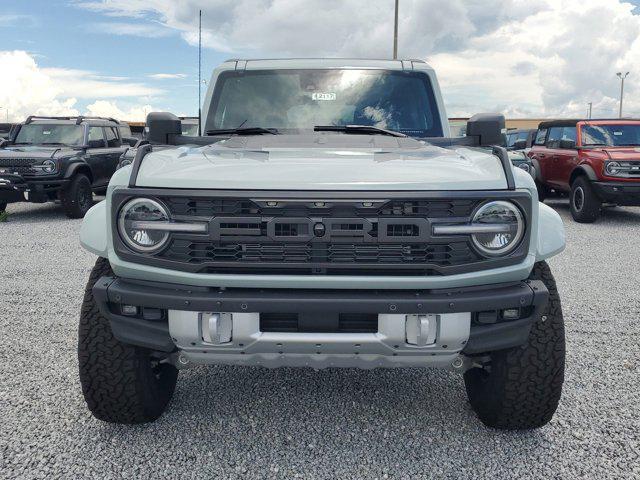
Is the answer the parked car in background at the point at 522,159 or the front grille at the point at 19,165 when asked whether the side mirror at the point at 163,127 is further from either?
the parked car in background at the point at 522,159

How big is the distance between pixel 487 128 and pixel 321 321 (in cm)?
166

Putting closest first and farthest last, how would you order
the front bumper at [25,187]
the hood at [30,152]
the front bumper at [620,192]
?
the front bumper at [620,192] < the front bumper at [25,187] < the hood at [30,152]

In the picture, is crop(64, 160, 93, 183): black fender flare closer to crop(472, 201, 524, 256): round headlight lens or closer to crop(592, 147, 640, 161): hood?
crop(592, 147, 640, 161): hood

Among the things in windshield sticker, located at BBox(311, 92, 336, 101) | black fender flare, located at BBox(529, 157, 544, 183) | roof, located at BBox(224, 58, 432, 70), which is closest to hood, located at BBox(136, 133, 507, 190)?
windshield sticker, located at BBox(311, 92, 336, 101)

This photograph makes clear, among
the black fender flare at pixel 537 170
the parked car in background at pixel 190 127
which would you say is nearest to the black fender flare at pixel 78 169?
the parked car in background at pixel 190 127

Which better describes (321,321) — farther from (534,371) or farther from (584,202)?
(584,202)

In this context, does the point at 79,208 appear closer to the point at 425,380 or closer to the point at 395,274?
the point at 425,380

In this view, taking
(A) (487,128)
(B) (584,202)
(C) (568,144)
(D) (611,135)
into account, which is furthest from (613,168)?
(A) (487,128)

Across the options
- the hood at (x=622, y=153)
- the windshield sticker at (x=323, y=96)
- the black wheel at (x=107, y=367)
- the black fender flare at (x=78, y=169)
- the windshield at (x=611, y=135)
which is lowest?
the black wheel at (x=107, y=367)

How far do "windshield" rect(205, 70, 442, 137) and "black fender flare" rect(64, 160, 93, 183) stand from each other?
7.45 m

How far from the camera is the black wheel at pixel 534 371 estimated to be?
2635 mm

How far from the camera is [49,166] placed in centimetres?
1026

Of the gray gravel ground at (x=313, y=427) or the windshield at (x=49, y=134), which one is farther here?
the windshield at (x=49, y=134)

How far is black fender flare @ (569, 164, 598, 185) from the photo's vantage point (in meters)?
10.2
